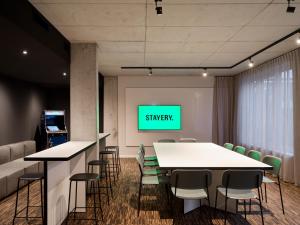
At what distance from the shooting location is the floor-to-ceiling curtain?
486cm

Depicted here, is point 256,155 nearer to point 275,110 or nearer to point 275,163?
point 275,163

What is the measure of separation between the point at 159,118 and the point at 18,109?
14.0 feet

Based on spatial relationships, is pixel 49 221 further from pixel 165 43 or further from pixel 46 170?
pixel 165 43

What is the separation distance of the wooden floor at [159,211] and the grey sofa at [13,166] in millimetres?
212

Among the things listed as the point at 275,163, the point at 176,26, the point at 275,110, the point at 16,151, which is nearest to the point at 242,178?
the point at 275,163

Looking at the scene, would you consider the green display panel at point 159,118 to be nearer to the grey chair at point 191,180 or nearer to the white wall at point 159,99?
the white wall at point 159,99

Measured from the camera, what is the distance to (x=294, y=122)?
15.8 ft

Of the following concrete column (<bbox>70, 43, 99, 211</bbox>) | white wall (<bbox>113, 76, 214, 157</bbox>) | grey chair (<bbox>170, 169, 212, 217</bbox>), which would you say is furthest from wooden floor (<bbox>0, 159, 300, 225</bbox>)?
white wall (<bbox>113, 76, 214, 157</bbox>)

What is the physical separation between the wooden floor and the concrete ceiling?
258 centimetres

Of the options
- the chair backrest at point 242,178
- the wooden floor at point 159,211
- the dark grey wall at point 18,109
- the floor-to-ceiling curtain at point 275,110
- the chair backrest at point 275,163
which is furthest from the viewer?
the dark grey wall at point 18,109

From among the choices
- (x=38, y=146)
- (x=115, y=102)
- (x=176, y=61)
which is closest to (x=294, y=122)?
(x=176, y=61)

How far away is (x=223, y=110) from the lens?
7906 millimetres

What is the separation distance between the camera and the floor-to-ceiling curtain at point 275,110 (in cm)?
486

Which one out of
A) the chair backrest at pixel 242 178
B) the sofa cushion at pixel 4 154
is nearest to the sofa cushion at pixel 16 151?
the sofa cushion at pixel 4 154
